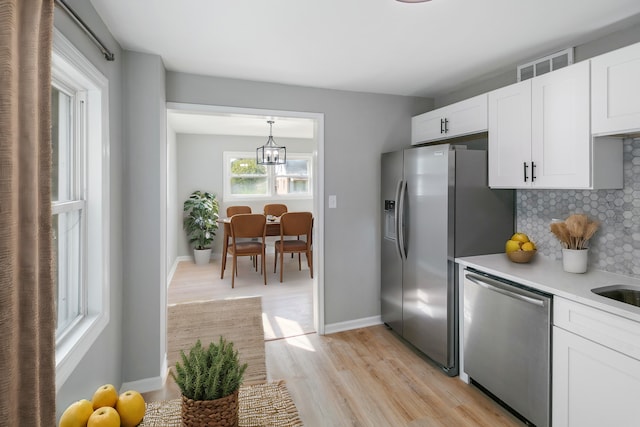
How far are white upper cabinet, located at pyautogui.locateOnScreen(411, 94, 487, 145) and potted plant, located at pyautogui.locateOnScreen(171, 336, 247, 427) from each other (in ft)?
8.08

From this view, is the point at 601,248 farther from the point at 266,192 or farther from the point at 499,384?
the point at 266,192

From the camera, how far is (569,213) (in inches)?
→ 92.7

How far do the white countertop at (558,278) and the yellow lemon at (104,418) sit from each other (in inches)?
78.3

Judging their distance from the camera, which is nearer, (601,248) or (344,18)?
(344,18)

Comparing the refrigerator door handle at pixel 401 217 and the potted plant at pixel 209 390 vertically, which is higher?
the refrigerator door handle at pixel 401 217

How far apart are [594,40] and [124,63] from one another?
10.1 ft

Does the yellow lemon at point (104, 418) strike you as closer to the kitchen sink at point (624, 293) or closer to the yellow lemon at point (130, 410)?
the yellow lemon at point (130, 410)

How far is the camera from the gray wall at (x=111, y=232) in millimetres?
1519

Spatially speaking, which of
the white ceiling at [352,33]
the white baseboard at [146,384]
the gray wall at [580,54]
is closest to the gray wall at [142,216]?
the white baseboard at [146,384]

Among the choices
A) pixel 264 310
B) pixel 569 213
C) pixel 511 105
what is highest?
pixel 511 105

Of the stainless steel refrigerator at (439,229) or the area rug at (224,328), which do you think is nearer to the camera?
the stainless steel refrigerator at (439,229)

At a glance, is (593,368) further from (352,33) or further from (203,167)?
(203,167)

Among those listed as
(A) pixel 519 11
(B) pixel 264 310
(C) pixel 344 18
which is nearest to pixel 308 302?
(B) pixel 264 310

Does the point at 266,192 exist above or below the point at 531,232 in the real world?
above
